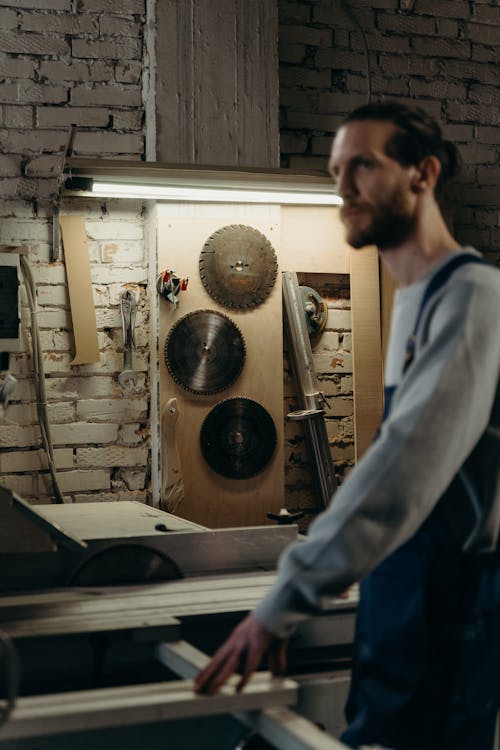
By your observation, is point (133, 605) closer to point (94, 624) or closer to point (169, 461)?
point (94, 624)

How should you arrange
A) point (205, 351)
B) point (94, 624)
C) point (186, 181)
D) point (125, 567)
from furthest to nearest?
point (205, 351)
point (186, 181)
point (125, 567)
point (94, 624)

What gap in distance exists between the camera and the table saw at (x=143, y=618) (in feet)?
4.66

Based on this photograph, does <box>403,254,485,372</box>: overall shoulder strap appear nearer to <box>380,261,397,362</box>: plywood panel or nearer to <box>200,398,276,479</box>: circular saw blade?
<box>200,398,276,479</box>: circular saw blade

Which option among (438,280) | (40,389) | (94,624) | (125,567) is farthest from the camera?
(40,389)

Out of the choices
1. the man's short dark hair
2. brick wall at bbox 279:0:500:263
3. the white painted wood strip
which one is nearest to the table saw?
the white painted wood strip

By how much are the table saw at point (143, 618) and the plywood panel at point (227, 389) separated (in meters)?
1.43

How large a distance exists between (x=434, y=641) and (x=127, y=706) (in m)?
0.38

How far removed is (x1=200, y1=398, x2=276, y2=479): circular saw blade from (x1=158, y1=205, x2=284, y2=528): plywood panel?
1.0 inches

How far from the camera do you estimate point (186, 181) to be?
104 inches

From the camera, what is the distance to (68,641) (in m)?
1.45

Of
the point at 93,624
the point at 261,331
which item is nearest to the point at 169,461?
the point at 261,331

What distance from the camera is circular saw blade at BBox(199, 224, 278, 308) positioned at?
10.8 feet

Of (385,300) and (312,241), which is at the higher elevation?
(312,241)

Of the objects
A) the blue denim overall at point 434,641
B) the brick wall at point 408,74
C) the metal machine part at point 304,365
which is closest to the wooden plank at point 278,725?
the blue denim overall at point 434,641
